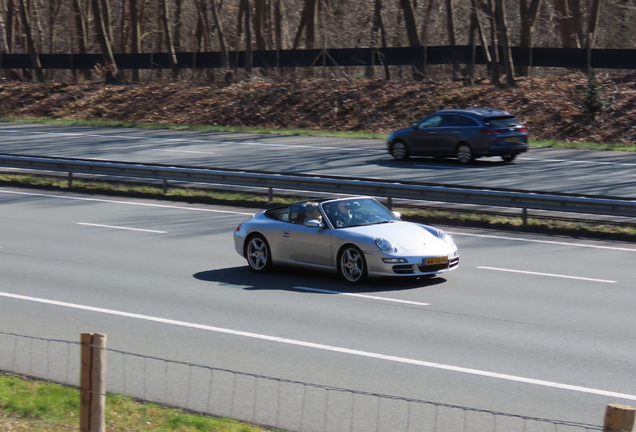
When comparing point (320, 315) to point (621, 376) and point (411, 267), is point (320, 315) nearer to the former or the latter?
point (411, 267)

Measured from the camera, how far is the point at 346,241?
475 inches

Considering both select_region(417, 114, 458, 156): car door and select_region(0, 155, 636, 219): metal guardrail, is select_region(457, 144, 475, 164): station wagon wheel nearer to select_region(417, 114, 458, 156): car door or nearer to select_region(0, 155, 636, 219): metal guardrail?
select_region(417, 114, 458, 156): car door

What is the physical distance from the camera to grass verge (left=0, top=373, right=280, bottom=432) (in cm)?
631

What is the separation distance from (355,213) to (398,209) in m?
6.20

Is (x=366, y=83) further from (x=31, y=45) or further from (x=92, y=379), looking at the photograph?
(x=92, y=379)

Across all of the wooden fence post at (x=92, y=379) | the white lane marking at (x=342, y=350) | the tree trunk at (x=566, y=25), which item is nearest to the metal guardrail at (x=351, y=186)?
the white lane marking at (x=342, y=350)

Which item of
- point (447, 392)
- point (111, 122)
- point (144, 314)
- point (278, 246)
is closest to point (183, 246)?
point (278, 246)

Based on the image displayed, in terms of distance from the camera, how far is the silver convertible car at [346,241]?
1170 centimetres

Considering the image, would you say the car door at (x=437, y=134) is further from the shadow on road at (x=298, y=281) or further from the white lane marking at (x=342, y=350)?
the white lane marking at (x=342, y=350)

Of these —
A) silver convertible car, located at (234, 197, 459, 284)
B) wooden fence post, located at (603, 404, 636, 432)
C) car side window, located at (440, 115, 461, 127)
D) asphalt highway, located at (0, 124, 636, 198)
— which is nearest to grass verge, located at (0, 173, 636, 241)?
asphalt highway, located at (0, 124, 636, 198)

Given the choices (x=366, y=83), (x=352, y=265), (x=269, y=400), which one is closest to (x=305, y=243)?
(x=352, y=265)

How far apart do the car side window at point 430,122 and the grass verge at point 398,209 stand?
7383mm

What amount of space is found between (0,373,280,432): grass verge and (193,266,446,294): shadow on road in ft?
16.4

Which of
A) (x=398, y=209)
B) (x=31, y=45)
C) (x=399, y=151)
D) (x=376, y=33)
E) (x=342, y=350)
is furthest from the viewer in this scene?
(x=31, y=45)
